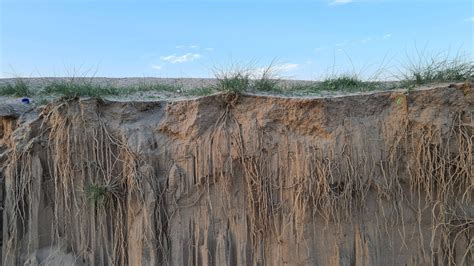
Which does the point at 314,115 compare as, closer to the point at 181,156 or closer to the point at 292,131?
the point at 292,131

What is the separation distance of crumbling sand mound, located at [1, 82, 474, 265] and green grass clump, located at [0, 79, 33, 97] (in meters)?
0.84

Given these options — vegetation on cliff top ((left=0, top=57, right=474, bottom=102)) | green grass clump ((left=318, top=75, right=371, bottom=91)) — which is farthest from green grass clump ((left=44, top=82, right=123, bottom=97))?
green grass clump ((left=318, top=75, right=371, bottom=91))

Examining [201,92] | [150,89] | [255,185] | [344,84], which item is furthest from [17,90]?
[344,84]

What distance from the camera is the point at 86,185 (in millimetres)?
5043

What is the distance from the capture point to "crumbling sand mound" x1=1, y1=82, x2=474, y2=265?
4.94 meters

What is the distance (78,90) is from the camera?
521cm

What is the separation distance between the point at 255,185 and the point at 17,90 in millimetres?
3311

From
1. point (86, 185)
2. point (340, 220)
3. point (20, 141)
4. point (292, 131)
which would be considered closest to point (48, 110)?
point (20, 141)

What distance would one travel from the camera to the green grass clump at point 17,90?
5.78 meters

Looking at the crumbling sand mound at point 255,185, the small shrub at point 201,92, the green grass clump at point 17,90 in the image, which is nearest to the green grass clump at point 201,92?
the small shrub at point 201,92

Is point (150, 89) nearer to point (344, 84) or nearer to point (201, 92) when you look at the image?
point (201, 92)

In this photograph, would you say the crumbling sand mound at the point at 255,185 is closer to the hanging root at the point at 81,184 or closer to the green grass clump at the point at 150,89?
the hanging root at the point at 81,184

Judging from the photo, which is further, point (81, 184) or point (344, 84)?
point (344, 84)

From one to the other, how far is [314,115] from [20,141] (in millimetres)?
3273
